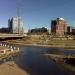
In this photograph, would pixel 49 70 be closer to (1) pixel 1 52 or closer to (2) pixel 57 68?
(2) pixel 57 68

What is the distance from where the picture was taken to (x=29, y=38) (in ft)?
611

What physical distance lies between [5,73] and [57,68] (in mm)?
13766

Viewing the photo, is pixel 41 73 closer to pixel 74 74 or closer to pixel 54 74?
pixel 54 74

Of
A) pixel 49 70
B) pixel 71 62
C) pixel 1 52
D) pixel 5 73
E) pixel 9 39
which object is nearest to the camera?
pixel 5 73

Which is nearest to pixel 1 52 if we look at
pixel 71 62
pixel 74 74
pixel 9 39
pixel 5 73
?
pixel 71 62

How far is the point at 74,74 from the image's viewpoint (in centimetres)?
4744

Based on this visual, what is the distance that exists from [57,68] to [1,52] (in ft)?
100

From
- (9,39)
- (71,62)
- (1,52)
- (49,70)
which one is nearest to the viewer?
(49,70)

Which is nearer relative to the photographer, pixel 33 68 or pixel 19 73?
pixel 19 73

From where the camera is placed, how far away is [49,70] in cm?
5088

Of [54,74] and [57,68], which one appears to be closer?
[54,74]

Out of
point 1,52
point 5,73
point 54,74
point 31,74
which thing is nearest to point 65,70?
point 54,74

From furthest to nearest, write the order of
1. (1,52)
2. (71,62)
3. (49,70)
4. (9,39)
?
1. (9,39)
2. (1,52)
3. (71,62)
4. (49,70)

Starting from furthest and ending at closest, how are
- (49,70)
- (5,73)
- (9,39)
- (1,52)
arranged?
(9,39), (1,52), (49,70), (5,73)
